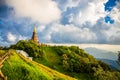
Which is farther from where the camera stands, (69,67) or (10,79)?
(69,67)

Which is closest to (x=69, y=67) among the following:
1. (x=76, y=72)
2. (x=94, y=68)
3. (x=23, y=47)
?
(x=76, y=72)

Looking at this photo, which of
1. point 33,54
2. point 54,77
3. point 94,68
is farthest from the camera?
point 33,54

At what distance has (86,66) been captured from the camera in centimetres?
19425

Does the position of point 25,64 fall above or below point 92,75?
above

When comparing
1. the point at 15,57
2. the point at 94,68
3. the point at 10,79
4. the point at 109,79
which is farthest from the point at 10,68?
the point at 94,68

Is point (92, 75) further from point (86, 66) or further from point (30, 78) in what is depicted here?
point (30, 78)

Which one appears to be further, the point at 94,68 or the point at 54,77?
the point at 94,68

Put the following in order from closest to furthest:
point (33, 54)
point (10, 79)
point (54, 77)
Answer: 1. point (10, 79)
2. point (54, 77)
3. point (33, 54)

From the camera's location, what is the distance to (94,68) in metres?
187

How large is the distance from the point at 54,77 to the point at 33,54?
145055mm

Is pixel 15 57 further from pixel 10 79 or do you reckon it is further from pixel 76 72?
pixel 76 72

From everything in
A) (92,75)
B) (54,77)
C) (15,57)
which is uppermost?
(15,57)

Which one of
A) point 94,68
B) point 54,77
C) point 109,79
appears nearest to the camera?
point 54,77

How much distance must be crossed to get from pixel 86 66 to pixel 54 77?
5531 inches
